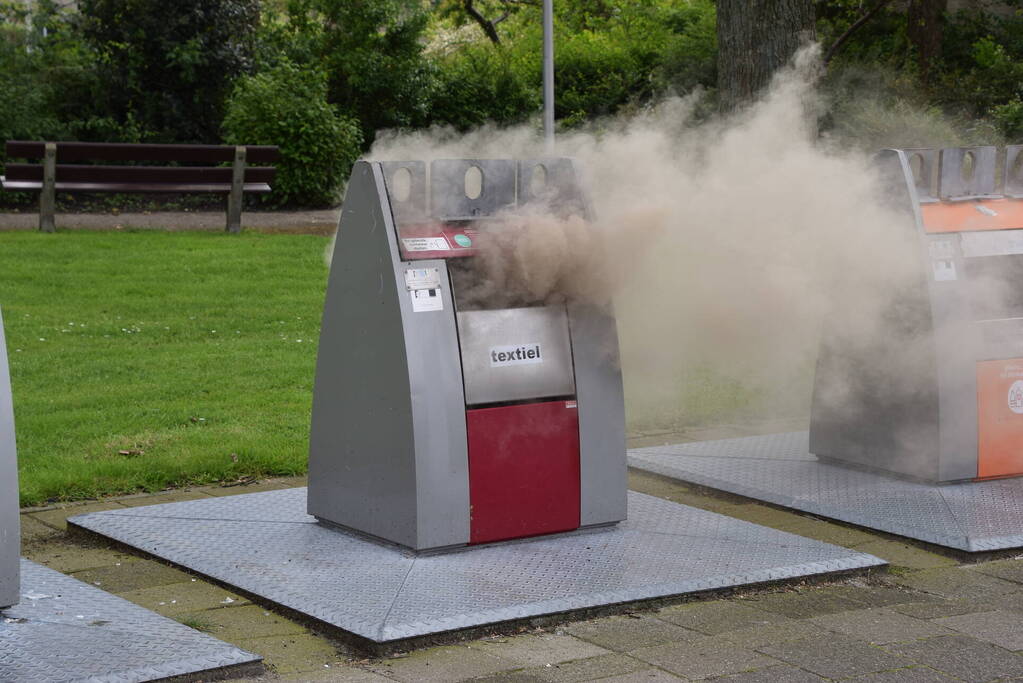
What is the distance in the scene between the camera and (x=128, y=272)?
11.6 m

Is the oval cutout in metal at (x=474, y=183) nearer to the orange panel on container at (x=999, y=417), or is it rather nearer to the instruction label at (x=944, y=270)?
the instruction label at (x=944, y=270)

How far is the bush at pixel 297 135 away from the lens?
17609mm

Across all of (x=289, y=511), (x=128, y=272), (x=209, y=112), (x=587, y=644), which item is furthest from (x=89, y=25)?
(x=587, y=644)

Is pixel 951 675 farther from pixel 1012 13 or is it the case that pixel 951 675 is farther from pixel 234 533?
pixel 1012 13

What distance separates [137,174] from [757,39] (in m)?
8.43

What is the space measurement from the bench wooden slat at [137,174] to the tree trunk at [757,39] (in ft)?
25.5

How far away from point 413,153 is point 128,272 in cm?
661

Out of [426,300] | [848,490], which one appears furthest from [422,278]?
[848,490]

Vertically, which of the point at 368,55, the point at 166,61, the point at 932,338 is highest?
the point at 368,55

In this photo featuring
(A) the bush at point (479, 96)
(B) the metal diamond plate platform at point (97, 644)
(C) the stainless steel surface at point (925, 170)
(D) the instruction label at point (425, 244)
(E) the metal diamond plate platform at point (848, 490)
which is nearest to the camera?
(B) the metal diamond plate platform at point (97, 644)

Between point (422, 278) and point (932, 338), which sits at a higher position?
point (422, 278)

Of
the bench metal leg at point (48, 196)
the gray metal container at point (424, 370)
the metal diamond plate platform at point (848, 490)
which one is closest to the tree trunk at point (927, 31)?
the bench metal leg at point (48, 196)

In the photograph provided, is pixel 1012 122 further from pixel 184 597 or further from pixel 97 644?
pixel 97 644

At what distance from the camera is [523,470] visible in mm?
4848
